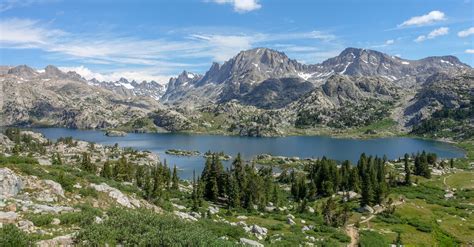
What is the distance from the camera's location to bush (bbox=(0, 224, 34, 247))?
68.6 feet

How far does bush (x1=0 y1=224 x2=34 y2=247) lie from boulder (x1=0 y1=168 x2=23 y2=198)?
1237 cm

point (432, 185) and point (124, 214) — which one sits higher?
point (124, 214)

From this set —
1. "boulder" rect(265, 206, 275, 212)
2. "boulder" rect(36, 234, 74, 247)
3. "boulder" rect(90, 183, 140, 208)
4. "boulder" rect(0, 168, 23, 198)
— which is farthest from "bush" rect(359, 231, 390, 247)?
"boulder" rect(0, 168, 23, 198)

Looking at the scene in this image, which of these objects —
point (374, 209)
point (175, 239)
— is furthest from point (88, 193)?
point (374, 209)

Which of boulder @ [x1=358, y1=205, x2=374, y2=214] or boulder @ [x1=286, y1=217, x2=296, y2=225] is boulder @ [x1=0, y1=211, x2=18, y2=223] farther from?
boulder @ [x1=358, y1=205, x2=374, y2=214]

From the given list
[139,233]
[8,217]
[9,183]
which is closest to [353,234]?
[139,233]

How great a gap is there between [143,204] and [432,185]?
94135 mm

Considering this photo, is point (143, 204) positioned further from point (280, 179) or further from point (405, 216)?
point (280, 179)

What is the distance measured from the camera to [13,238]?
2127 cm

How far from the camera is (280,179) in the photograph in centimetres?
13875

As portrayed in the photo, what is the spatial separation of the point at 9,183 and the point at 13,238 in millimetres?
16857

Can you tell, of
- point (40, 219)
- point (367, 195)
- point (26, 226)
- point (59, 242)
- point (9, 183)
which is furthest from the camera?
point (367, 195)

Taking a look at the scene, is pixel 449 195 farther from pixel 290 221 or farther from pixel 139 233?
pixel 139 233

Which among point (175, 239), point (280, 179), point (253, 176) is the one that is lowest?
point (280, 179)
